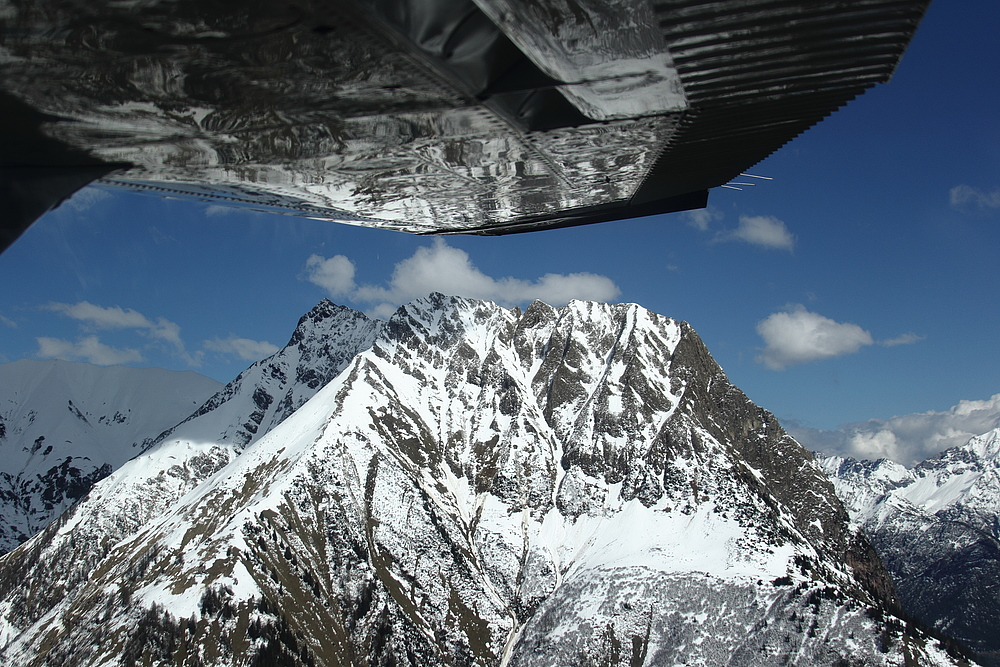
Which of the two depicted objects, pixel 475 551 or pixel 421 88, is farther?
pixel 475 551

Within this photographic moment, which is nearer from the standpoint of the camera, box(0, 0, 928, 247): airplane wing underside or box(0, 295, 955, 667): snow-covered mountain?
box(0, 0, 928, 247): airplane wing underside

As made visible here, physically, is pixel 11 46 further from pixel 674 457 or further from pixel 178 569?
pixel 674 457

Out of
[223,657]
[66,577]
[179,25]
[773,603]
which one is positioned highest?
[179,25]

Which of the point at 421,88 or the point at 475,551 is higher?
the point at 421,88

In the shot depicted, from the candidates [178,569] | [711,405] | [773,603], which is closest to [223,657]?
[178,569]

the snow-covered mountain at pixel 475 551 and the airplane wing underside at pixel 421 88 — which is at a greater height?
the airplane wing underside at pixel 421 88

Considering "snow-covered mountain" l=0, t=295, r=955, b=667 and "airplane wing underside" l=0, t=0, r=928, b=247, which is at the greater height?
"airplane wing underside" l=0, t=0, r=928, b=247

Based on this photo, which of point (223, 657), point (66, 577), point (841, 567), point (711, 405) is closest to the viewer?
point (223, 657)

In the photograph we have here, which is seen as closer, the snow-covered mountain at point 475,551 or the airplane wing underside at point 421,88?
the airplane wing underside at point 421,88
